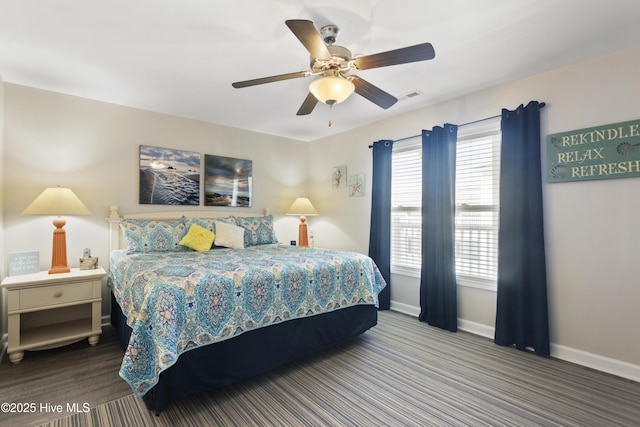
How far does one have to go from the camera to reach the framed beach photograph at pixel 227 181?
13.7ft

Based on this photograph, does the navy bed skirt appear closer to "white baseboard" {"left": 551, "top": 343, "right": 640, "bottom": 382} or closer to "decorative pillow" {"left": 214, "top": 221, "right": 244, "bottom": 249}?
"decorative pillow" {"left": 214, "top": 221, "right": 244, "bottom": 249}

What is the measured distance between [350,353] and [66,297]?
2557mm

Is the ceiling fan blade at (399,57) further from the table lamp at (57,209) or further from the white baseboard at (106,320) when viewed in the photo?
the white baseboard at (106,320)

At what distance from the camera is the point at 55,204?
2793 mm

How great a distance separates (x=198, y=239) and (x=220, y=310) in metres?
1.58

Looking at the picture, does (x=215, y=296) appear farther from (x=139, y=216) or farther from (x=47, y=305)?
(x=139, y=216)

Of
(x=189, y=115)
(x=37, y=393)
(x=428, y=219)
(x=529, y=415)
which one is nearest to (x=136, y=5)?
(x=189, y=115)

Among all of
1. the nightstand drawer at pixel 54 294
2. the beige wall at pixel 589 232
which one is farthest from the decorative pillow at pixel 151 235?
the beige wall at pixel 589 232

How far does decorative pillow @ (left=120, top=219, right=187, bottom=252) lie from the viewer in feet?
10.5

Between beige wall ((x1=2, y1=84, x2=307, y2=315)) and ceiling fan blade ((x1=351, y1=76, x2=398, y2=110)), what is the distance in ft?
8.59

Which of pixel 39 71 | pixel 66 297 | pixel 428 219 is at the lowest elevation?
pixel 66 297

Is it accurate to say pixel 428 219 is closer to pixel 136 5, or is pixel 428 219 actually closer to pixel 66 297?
pixel 136 5

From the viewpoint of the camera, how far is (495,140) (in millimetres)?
3074

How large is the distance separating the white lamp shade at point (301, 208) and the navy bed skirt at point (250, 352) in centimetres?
205
